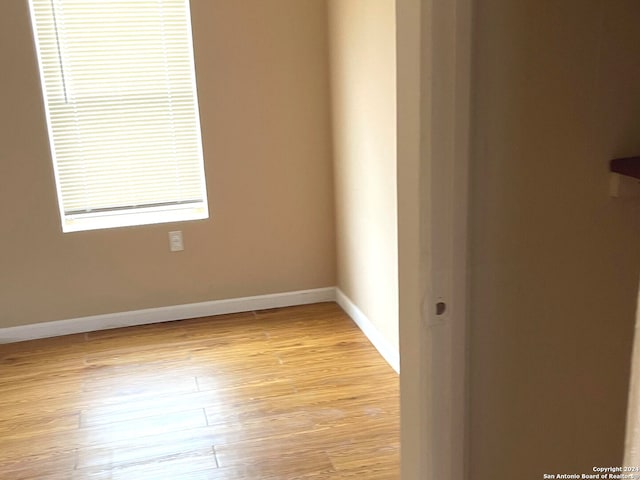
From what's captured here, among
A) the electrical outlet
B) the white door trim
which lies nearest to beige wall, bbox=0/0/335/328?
the electrical outlet

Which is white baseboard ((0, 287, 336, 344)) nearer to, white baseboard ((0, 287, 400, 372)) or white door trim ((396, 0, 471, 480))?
white baseboard ((0, 287, 400, 372))

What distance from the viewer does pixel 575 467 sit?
56.9 inches

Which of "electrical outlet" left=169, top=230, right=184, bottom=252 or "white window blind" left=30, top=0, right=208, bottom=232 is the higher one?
"white window blind" left=30, top=0, right=208, bottom=232

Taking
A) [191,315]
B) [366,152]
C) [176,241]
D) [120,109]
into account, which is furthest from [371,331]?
[120,109]

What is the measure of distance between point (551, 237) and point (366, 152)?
1.94 meters

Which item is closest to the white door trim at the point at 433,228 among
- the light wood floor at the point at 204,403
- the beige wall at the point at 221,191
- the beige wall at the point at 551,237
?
the beige wall at the point at 551,237

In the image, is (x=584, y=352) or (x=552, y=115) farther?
(x=584, y=352)

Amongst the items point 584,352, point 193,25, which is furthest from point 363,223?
point 584,352

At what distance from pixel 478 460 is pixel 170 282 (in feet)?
8.45

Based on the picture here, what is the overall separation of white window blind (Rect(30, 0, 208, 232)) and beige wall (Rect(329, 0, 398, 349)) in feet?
2.49

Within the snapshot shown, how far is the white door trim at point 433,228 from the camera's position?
44.6 inches

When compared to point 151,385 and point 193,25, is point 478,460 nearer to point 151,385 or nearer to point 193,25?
point 151,385

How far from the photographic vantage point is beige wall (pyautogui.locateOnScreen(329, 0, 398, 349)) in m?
2.87

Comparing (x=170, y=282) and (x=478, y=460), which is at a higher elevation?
(x=478, y=460)
